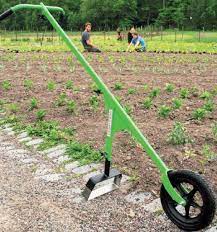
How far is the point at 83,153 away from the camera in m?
5.99

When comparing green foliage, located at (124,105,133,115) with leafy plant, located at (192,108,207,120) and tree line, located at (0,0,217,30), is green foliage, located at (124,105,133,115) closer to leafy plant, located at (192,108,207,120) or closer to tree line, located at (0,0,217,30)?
leafy plant, located at (192,108,207,120)

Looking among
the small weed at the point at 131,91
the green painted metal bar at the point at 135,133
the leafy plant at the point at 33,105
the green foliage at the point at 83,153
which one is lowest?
the green foliage at the point at 83,153

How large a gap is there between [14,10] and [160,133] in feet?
8.87

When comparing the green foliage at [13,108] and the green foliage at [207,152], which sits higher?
the green foliage at [207,152]

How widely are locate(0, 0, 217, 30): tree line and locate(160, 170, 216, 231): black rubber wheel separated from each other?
282 ft

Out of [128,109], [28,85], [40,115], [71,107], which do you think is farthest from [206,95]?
[28,85]

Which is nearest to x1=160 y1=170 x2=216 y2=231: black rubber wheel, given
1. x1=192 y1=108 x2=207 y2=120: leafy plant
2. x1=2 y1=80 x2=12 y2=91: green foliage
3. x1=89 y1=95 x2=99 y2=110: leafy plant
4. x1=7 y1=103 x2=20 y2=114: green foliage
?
x1=192 y1=108 x2=207 y2=120: leafy plant

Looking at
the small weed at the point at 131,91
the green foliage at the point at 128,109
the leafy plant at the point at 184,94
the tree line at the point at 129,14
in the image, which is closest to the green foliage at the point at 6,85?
the small weed at the point at 131,91

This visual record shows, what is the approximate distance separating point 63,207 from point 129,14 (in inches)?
4053

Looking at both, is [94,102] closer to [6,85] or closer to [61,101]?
[61,101]

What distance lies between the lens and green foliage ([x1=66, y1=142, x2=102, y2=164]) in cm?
578

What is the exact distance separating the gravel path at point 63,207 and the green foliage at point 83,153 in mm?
444

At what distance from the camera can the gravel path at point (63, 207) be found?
419cm

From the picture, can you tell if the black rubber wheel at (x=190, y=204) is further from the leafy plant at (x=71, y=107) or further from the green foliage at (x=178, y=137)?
the leafy plant at (x=71, y=107)
